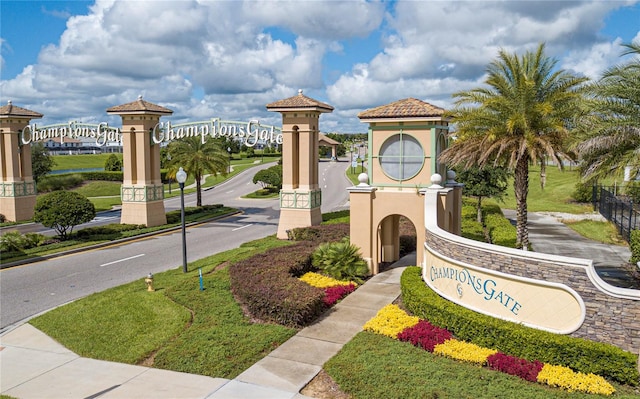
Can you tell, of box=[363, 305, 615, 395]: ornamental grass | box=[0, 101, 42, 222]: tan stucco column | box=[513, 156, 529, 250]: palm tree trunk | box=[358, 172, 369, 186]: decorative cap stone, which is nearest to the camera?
box=[363, 305, 615, 395]: ornamental grass

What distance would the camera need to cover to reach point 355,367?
1030cm

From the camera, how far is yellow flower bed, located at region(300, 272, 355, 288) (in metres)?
16.2

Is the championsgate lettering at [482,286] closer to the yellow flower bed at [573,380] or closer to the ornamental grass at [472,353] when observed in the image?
the ornamental grass at [472,353]

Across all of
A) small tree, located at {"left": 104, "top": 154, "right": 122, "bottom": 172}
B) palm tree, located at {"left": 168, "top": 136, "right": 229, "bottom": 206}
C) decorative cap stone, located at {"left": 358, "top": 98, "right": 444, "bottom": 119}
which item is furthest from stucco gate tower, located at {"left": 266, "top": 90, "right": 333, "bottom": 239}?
small tree, located at {"left": 104, "top": 154, "right": 122, "bottom": 172}

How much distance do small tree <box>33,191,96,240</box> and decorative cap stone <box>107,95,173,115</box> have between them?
640cm

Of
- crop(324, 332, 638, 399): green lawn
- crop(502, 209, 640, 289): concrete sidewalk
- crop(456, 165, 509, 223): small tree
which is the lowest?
crop(324, 332, 638, 399): green lawn

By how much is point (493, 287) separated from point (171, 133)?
2196cm

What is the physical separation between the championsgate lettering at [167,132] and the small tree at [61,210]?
594cm

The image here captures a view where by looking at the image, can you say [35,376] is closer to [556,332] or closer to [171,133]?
[556,332]

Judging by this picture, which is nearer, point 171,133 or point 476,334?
point 476,334

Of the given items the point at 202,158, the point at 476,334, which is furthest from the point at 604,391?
the point at 202,158

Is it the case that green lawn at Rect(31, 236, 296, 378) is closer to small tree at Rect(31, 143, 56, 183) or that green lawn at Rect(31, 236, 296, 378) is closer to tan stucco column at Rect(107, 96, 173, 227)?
tan stucco column at Rect(107, 96, 173, 227)

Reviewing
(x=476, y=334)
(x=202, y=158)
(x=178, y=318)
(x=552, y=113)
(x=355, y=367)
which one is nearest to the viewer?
(x=355, y=367)

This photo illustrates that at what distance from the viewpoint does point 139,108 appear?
28281 millimetres
